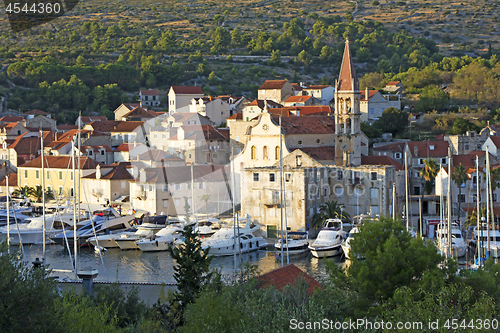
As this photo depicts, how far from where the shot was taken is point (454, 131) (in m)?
69.2

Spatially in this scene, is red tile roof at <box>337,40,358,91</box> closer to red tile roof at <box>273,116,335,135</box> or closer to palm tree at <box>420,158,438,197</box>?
red tile roof at <box>273,116,335,135</box>

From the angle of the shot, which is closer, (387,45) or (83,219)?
(83,219)

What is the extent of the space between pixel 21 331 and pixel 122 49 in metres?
134

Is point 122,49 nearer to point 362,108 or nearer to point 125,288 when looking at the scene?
point 362,108

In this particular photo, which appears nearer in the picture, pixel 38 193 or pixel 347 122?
pixel 347 122

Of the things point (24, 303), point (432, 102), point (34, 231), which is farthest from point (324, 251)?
point (432, 102)

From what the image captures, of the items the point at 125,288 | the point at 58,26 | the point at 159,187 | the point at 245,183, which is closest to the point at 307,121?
the point at 245,183

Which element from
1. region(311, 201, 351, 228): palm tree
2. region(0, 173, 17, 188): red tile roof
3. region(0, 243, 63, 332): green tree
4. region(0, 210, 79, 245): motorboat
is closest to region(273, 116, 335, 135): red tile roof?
region(311, 201, 351, 228): palm tree

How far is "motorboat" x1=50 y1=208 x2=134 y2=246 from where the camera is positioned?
44531mm

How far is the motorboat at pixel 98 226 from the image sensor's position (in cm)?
4453

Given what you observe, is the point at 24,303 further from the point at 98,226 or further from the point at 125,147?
A: the point at 125,147

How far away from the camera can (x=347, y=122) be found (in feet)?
164

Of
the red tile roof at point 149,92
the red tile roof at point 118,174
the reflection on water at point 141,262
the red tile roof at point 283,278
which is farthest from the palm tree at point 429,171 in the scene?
the red tile roof at point 149,92

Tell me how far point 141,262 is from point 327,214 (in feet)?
40.5
